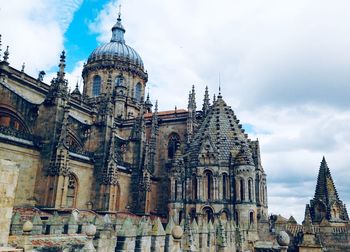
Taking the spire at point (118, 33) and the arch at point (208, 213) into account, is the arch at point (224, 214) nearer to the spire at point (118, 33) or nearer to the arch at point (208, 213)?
the arch at point (208, 213)

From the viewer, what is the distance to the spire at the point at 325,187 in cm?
3794

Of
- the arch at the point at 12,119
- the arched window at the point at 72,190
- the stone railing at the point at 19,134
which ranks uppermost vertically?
the arch at the point at 12,119

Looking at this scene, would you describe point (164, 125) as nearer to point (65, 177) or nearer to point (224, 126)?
point (224, 126)

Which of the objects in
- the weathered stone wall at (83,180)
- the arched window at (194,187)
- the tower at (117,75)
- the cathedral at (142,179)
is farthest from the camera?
the tower at (117,75)

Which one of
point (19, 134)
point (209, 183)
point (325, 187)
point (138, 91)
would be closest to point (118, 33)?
point (138, 91)

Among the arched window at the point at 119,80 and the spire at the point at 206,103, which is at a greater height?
the arched window at the point at 119,80

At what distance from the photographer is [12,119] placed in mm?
28594

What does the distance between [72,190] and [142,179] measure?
9.03 m

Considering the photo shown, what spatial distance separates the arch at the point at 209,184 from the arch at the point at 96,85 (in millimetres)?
28565

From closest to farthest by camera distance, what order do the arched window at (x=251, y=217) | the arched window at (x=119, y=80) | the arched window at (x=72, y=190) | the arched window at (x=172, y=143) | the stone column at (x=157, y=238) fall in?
the stone column at (x=157, y=238) → the arched window at (x=72, y=190) → the arched window at (x=251, y=217) → the arched window at (x=172, y=143) → the arched window at (x=119, y=80)

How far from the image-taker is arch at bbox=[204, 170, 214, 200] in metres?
33.1

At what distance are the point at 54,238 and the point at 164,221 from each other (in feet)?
81.8

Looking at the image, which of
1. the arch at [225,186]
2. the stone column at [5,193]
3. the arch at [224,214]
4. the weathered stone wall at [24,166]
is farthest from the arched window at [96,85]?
the stone column at [5,193]

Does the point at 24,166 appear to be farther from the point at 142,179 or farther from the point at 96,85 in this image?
the point at 96,85
